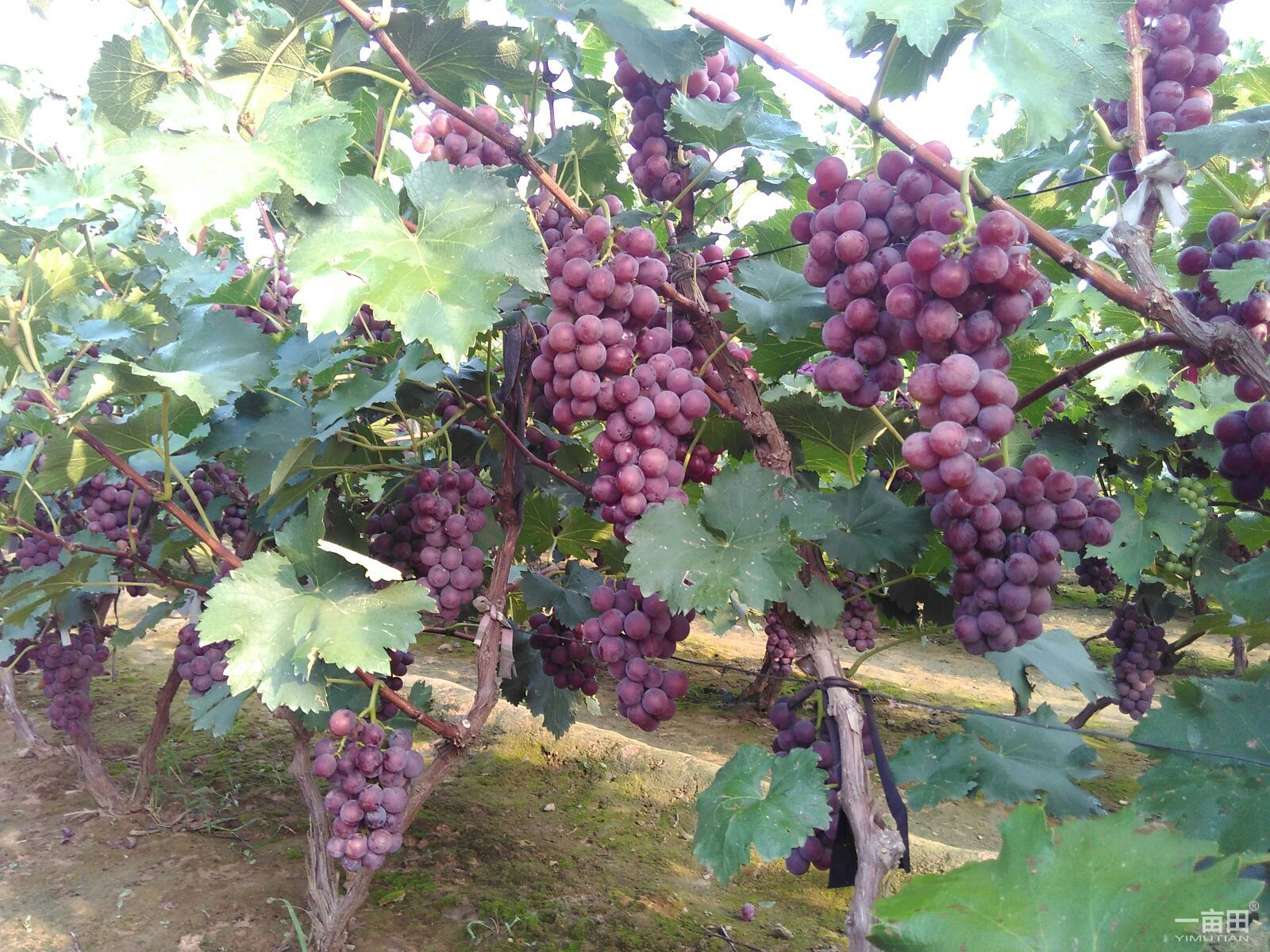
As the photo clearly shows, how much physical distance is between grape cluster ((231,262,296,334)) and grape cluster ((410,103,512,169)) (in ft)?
2.43

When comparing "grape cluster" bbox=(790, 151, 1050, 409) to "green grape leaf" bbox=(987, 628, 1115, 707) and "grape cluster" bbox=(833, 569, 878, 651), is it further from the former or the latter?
"grape cluster" bbox=(833, 569, 878, 651)

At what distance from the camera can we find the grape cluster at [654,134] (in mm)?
1537

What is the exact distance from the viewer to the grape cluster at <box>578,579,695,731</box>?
139cm

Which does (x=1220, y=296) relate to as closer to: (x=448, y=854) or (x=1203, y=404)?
(x=1203, y=404)

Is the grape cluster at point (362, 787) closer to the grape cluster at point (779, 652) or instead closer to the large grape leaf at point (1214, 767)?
the large grape leaf at point (1214, 767)

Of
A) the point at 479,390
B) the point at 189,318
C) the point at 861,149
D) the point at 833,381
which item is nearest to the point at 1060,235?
the point at 833,381

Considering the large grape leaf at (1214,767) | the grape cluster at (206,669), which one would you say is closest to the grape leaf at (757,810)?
the large grape leaf at (1214,767)

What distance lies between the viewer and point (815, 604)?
1320 mm

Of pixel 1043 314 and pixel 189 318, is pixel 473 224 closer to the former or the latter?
pixel 189 318

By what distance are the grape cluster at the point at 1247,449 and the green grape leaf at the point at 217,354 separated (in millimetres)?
1751

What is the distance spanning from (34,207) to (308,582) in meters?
1.63

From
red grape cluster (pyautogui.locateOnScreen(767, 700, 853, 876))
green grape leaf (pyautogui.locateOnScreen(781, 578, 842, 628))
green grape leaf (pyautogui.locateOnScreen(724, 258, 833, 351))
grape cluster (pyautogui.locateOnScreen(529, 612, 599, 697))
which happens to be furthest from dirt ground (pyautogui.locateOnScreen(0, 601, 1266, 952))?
green grape leaf (pyautogui.locateOnScreen(724, 258, 833, 351))

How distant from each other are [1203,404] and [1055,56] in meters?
1.58

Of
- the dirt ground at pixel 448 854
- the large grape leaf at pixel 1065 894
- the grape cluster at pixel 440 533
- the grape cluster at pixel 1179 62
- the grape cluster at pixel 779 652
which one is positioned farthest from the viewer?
the grape cluster at pixel 779 652
